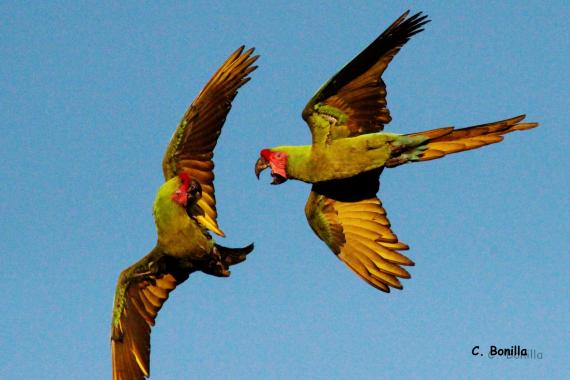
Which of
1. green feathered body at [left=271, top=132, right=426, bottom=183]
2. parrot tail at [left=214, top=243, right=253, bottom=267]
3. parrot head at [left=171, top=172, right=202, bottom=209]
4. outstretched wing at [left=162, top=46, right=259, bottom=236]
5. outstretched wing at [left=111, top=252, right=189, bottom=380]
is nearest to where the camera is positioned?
parrot head at [left=171, top=172, right=202, bottom=209]

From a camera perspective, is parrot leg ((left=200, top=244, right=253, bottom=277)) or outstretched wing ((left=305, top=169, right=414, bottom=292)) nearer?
parrot leg ((left=200, top=244, right=253, bottom=277))

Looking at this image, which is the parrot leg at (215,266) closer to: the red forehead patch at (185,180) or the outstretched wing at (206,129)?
the outstretched wing at (206,129)

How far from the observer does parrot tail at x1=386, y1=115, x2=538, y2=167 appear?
1210 cm

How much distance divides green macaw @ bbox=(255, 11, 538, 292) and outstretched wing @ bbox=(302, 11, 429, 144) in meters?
0.01

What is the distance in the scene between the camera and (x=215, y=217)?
1308cm

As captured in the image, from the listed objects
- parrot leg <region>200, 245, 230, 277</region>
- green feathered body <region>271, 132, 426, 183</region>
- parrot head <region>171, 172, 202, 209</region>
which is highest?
green feathered body <region>271, 132, 426, 183</region>

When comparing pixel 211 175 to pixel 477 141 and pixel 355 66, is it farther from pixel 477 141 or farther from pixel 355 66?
pixel 477 141

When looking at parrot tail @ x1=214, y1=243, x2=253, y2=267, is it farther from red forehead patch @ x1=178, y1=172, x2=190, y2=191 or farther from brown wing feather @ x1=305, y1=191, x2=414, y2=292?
brown wing feather @ x1=305, y1=191, x2=414, y2=292

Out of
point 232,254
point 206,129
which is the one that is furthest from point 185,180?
point 232,254

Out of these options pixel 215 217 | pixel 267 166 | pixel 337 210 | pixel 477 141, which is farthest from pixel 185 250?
pixel 477 141

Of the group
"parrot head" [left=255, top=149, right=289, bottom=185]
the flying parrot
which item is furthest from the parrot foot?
"parrot head" [left=255, top=149, right=289, bottom=185]

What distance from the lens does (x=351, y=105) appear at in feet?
43.0

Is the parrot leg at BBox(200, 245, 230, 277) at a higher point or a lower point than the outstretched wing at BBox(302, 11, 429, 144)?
lower

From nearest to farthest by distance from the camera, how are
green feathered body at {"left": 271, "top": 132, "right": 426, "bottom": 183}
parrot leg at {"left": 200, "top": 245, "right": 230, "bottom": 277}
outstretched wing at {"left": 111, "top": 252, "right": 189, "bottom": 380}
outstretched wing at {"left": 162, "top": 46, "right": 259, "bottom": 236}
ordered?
green feathered body at {"left": 271, "top": 132, "right": 426, "bottom": 183}
parrot leg at {"left": 200, "top": 245, "right": 230, "bottom": 277}
outstretched wing at {"left": 162, "top": 46, "right": 259, "bottom": 236}
outstretched wing at {"left": 111, "top": 252, "right": 189, "bottom": 380}
